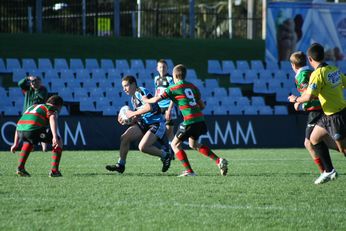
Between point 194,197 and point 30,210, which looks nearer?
point 30,210

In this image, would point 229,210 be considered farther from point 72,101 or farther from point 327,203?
point 72,101

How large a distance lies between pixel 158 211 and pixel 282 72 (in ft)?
63.3

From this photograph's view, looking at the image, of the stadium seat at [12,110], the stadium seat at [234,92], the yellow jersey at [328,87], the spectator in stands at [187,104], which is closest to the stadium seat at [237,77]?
the stadium seat at [234,92]

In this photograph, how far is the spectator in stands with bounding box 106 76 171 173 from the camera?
12500 mm

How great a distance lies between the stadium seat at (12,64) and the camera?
931 inches

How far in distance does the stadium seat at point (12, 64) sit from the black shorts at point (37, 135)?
1200cm

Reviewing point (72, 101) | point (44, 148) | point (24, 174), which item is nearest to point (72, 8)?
point (72, 101)

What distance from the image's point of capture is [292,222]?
742 centimetres

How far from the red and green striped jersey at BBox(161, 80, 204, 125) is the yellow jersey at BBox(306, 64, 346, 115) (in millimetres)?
2034

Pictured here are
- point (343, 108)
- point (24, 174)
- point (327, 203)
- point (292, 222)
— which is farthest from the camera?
point (24, 174)

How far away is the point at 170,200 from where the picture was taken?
8.81 m

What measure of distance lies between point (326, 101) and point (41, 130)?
169 inches

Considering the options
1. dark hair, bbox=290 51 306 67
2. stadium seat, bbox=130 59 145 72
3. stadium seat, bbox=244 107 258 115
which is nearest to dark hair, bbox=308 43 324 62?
dark hair, bbox=290 51 306 67

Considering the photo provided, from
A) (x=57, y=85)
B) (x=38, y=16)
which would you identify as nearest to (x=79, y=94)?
(x=57, y=85)
